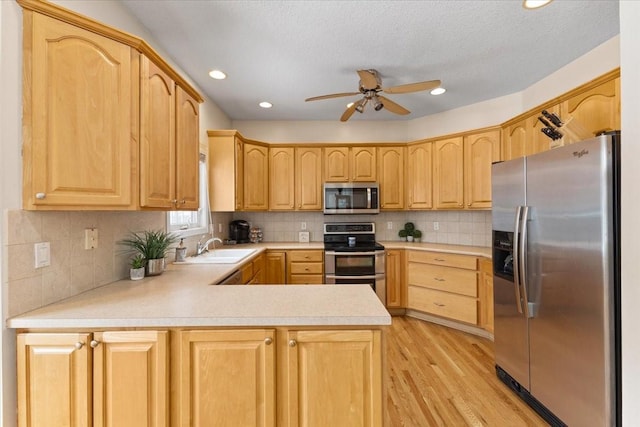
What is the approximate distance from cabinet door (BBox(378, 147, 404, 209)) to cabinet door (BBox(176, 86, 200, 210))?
8.65ft

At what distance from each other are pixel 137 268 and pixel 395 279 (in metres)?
2.90

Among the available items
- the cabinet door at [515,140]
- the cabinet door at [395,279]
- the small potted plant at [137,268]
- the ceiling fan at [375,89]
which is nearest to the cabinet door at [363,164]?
the ceiling fan at [375,89]

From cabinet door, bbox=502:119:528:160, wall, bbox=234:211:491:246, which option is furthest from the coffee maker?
cabinet door, bbox=502:119:528:160

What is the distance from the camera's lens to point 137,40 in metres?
1.42

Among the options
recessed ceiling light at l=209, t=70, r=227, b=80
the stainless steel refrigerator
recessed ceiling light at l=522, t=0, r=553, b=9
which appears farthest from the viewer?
recessed ceiling light at l=209, t=70, r=227, b=80

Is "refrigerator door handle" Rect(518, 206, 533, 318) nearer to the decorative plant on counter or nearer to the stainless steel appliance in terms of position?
the stainless steel appliance

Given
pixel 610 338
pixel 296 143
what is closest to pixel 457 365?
pixel 610 338

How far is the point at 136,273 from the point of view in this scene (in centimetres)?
183

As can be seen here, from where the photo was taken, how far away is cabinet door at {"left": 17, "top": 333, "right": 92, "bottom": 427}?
1.16m

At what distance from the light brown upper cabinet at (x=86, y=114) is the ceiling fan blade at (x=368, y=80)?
156 cm

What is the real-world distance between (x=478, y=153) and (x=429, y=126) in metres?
0.95

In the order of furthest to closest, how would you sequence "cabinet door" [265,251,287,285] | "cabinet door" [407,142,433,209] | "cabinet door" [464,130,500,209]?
"cabinet door" [407,142,433,209], "cabinet door" [265,251,287,285], "cabinet door" [464,130,500,209]

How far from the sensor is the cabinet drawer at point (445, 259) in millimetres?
3133

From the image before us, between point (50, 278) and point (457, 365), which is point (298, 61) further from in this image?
point (457, 365)
